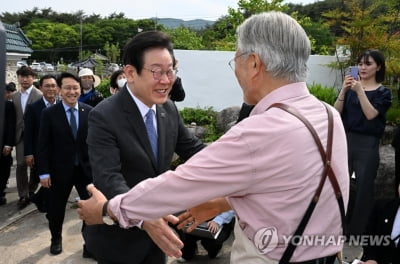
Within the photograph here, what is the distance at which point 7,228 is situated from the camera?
15.9 ft

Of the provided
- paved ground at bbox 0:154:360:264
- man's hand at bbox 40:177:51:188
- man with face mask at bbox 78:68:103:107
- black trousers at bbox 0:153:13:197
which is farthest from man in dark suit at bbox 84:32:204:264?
black trousers at bbox 0:153:13:197

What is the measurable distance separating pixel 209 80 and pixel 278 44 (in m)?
7.47

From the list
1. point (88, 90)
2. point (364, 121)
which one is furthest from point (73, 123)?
point (364, 121)

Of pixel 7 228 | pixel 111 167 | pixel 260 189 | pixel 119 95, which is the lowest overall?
pixel 7 228

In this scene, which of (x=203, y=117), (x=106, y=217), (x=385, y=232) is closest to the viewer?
(x=106, y=217)

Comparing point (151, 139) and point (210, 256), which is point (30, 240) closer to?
point (210, 256)

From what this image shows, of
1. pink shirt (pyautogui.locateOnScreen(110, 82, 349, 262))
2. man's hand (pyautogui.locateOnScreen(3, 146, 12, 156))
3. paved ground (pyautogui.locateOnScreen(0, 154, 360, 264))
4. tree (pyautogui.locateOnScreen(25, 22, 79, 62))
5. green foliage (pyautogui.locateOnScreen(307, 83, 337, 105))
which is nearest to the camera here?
pink shirt (pyautogui.locateOnScreen(110, 82, 349, 262))

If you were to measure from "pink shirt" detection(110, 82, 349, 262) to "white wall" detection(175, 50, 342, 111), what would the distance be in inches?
280

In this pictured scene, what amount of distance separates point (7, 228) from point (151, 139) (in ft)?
12.2

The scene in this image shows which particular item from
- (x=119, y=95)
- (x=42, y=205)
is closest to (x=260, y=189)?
(x=119, y=95)

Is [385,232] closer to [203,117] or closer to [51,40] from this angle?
[203,117]

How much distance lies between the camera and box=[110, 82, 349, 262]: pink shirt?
1.17 metres

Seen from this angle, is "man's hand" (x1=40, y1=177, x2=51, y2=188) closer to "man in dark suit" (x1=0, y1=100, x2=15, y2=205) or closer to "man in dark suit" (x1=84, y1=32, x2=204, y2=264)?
"man in dark suit" (x1=0, y1=100, x2=15, y2=205)

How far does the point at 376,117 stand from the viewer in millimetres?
3883
